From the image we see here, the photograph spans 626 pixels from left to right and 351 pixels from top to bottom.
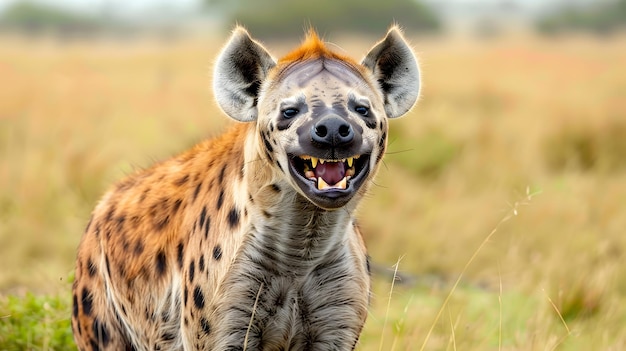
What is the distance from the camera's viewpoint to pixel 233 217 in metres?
3.40

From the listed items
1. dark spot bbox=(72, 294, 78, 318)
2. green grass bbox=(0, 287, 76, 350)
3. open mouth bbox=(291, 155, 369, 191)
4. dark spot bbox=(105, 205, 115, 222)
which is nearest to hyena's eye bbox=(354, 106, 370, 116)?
open mouth bbox=(291, 155, 369, 191)

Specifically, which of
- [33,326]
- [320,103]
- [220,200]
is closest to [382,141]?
[320,103]

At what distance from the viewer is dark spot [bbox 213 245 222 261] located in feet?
11.0

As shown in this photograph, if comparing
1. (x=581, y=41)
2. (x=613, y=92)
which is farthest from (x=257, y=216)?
(x=581, y=41)

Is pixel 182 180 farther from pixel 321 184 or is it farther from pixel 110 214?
pixel 321 184

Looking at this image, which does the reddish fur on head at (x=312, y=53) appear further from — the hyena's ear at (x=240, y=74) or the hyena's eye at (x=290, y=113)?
the hyena's eye at (x=290, y=113)

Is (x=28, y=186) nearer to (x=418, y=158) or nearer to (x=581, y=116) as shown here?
(x=418, y=158)

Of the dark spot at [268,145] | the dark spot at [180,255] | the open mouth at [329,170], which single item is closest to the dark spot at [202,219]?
the dark spot at [180,255]

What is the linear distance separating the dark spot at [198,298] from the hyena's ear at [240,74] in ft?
1.88

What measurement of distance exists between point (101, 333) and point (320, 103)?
1.31m

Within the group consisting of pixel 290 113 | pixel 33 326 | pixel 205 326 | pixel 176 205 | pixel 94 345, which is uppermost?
pixel 290 113

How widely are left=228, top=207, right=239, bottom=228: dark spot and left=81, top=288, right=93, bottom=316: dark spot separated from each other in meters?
0.77

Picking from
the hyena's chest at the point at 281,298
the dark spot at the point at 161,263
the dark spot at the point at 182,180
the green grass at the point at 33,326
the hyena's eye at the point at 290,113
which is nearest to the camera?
the hyena's eye at the point at 290,113

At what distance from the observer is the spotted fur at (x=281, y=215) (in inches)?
122
